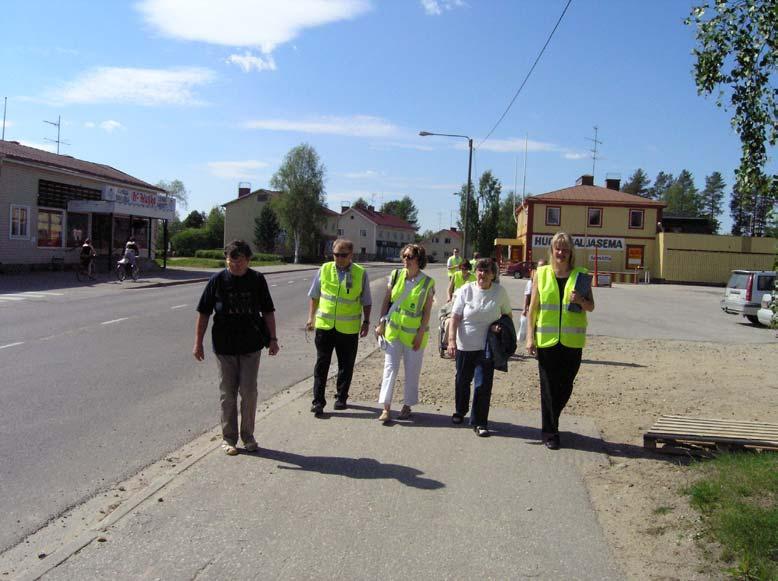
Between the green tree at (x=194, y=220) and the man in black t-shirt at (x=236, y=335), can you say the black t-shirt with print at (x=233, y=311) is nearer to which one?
the man in black t-shirt at (x=236, y=335)

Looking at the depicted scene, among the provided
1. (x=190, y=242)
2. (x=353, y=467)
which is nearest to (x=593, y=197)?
(x=190, y=242)

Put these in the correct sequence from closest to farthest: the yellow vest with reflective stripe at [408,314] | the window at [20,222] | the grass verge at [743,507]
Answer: the grass verge at [743,507] → the yellow vest with reflective stripe at [408,314] → the window at [20,222]

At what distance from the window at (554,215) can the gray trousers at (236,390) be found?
5342 centimetres

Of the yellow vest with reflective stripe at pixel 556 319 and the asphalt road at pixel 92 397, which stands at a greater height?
the yellow vest with reflective stripe at pixel 556 319

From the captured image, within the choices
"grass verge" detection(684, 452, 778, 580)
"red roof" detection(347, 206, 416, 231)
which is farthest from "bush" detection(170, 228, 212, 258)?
"grass verge" detection(684, 452, 778, 580)

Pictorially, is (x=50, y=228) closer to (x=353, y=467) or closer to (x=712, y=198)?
(x=353, y=467)

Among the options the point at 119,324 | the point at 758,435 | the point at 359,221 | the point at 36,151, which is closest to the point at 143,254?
the point at 36,151

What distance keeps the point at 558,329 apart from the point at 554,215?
52675 mm

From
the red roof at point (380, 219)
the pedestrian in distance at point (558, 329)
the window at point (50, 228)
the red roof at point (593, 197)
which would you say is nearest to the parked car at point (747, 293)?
the pedestrian in distance at point (558, 329)

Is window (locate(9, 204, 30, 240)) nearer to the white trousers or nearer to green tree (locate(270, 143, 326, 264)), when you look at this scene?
the white trousers

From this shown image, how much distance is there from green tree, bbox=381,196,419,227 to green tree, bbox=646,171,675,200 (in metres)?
53.9

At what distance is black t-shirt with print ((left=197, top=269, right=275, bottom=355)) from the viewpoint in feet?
18.2

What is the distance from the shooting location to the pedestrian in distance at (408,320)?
6.84 metres

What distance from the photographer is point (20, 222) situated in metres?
30.7
